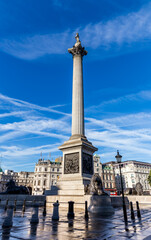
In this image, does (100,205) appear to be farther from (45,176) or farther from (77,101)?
(45,176)

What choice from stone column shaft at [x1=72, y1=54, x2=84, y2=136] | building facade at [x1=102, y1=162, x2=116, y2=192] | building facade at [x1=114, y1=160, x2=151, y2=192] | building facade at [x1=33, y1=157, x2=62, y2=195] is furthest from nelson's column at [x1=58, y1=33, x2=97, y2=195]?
building facade at [x1=114, y1=160, x2=151, y2=192]

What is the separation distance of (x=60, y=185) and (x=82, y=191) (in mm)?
4273

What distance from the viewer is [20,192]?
80.2 ft

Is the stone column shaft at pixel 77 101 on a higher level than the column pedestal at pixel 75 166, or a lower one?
higher

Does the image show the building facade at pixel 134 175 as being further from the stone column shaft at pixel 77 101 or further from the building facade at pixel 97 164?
the stone column shaft at pixel 77 101

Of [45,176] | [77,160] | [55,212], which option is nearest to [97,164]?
[45,176]

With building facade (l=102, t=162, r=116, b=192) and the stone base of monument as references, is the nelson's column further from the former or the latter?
building facade (l=102, t=162, r=116, b=192)

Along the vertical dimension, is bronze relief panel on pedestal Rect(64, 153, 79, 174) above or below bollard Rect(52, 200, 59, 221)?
above

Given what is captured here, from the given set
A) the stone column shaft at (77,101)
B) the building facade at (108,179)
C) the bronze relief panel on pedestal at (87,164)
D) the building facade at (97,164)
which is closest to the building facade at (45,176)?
the building facade at (97,164)

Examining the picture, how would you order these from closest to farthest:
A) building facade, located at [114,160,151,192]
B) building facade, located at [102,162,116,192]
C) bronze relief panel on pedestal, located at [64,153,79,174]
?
bronze relief panel on pedestal, located at [64,153,79,174] → building facade, located at [102,162,116,192] → building facade, located at [114,160,151,192]

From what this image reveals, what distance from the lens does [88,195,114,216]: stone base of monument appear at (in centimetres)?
1451

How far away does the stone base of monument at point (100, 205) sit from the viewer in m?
14.5

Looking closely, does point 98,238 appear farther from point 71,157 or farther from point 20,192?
point 20,192

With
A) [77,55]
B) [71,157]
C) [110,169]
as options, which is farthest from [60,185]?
[110,169]
